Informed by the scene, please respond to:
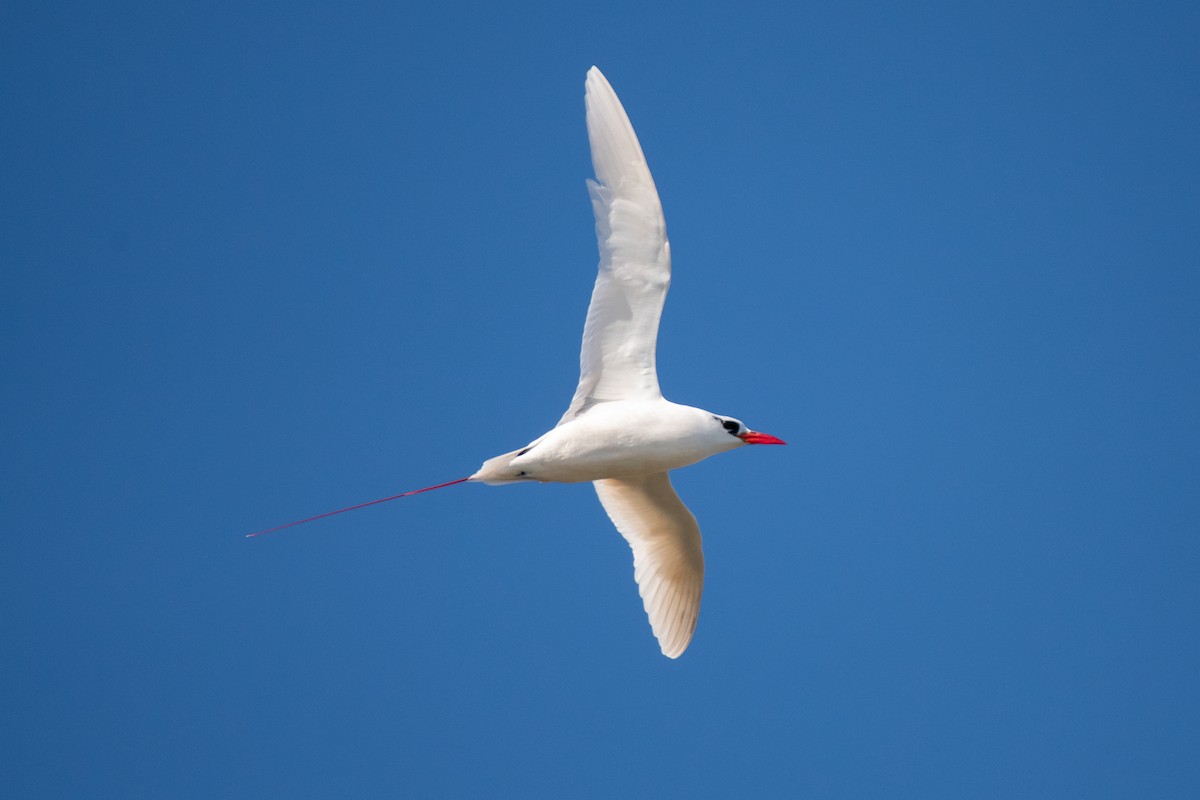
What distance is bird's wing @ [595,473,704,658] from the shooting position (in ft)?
36.0

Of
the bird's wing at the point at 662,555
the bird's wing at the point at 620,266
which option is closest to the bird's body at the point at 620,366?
the bird's wing at the point at 620,266

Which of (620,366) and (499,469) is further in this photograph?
(620,366)

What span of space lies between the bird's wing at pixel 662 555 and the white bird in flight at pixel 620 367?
0.82 m

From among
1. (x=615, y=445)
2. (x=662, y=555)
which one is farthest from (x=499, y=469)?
(x=662, y=555)

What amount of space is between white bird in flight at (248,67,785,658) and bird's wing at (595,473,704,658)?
32.1 inches

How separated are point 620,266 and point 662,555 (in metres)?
2.51

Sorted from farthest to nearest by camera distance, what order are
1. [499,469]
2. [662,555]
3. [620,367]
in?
[662,555]
[620,367]
[499,469]

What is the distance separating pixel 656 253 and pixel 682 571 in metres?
2.65

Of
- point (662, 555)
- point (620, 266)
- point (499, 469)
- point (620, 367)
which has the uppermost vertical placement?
point (620, 266)

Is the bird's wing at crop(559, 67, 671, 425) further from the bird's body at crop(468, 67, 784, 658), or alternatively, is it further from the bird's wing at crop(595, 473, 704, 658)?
the bird's wing at crop(595, 473, 704, 658)

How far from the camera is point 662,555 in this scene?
11.1 m

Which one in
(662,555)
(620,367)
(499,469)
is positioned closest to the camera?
(499,469)

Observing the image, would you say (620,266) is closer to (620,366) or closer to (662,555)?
(620,366)

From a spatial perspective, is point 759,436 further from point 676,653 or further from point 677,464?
point 676,653
